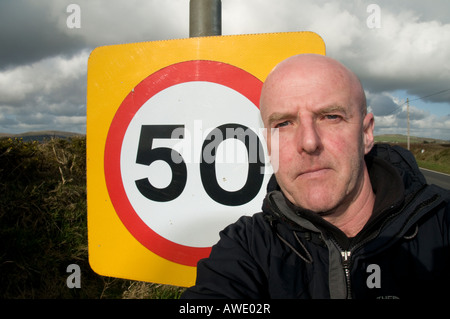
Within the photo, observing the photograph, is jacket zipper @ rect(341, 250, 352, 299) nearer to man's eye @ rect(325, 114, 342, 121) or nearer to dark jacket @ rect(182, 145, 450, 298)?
dark jacket @ rect(182, 145, 450, 298)

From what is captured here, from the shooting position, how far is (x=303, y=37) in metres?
1.16

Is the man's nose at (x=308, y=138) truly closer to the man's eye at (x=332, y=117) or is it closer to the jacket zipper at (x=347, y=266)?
the man's eye at (x=332, y=117)

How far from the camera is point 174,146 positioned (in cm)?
125

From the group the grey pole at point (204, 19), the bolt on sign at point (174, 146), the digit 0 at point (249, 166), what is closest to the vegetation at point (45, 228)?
the bolt on sign at point (174, 146)

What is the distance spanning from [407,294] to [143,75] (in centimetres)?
132

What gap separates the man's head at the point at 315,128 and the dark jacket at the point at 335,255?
0.10 meters

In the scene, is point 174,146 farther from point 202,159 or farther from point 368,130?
point 368,130

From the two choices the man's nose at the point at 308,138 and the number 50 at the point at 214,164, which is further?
the number 50 at the point at 214,164

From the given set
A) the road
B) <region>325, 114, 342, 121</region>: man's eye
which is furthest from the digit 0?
the road

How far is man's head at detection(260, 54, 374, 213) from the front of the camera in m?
1.16

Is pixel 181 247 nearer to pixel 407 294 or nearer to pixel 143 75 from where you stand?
pixel 143 75

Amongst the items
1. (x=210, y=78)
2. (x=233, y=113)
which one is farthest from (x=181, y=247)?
(x=210, y=78)

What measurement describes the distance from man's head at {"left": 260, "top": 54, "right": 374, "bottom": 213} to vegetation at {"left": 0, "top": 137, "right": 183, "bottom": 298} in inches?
61.3

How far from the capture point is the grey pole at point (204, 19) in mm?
1283
